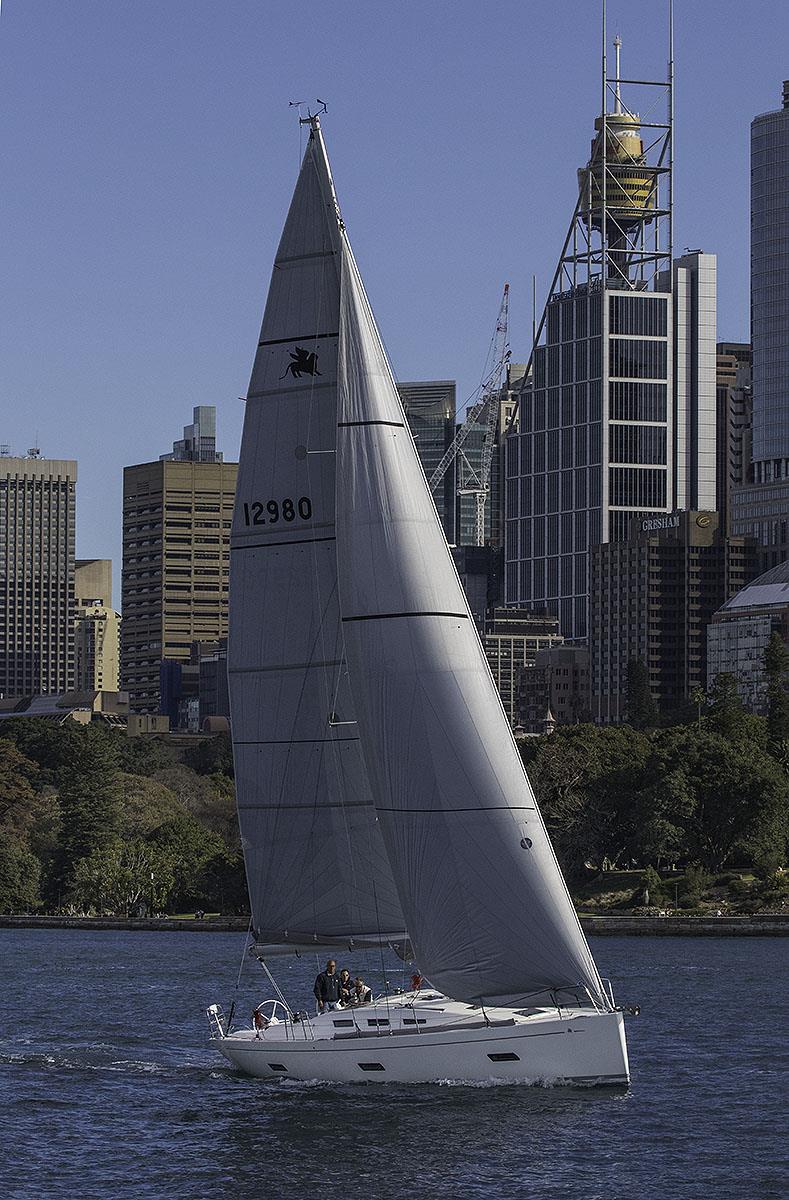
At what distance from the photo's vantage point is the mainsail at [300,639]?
52.6 metres

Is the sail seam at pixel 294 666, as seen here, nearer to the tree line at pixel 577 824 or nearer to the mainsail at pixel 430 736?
the mainsail at pixel 430 736

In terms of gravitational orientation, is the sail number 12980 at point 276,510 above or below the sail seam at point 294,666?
above

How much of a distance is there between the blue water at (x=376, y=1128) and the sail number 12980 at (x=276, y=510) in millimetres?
12823

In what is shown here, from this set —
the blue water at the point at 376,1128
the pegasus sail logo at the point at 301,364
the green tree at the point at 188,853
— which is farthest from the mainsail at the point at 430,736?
the green tree at the point at 188,853

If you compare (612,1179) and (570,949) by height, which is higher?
(570,949)

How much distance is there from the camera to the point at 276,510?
53250 millimetres

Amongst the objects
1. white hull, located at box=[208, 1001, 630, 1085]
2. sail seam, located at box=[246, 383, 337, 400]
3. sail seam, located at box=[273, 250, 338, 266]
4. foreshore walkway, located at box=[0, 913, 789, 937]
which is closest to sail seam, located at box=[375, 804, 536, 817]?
white hull, located at box=[208, 1001, 630, 1085]

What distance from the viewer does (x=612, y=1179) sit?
4519 centimetres

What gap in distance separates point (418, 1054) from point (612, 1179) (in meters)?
6.27

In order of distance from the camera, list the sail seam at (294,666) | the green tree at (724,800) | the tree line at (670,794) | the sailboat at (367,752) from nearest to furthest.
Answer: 1. the sailboat at (367,752)
2. the sail seam at (294,666)
3. the green tree at (724,800)
4. the tree line at (670,794)

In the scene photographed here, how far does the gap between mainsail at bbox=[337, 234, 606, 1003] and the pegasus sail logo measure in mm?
1113

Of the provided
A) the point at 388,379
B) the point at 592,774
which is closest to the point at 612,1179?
the point at 388,379

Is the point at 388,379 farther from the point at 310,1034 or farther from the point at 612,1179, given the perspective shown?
the point at 612,1179

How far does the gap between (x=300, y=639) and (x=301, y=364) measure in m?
6.31
